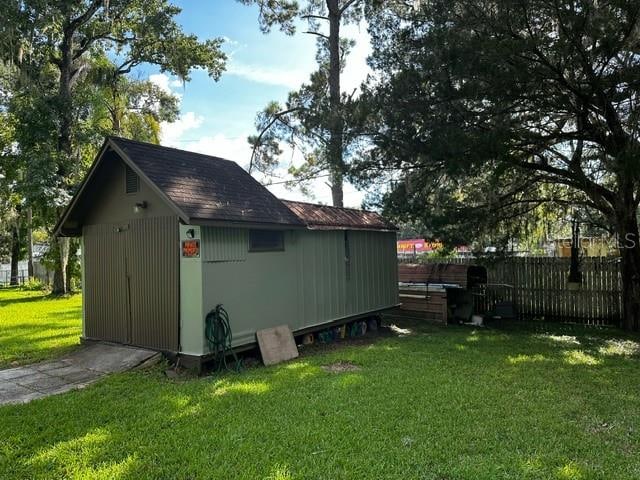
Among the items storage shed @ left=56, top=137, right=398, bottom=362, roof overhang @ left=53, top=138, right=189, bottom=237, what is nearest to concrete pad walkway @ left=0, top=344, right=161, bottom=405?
storage shed @ left=56, top=137, right=398, bottom=362

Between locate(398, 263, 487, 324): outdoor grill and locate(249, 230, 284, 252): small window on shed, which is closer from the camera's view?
locate(249, 230, 284, 252): small window on shed

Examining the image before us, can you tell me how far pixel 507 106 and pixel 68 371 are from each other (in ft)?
24.3

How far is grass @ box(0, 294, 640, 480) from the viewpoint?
10.3ft

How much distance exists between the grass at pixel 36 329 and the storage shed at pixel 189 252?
90 centimetres

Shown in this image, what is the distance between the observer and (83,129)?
15148 millimetres

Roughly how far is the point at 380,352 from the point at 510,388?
2416 mm

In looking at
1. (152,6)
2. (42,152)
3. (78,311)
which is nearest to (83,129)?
(42,152)

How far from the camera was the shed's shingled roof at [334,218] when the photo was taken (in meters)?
7.89

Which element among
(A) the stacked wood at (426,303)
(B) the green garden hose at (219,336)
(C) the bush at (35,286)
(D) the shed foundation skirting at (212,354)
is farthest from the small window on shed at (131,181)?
(C) the bush at (35,286)

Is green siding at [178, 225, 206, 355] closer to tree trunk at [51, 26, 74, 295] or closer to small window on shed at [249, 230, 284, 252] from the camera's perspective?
small window on shed at [249, 230, 284, 252]

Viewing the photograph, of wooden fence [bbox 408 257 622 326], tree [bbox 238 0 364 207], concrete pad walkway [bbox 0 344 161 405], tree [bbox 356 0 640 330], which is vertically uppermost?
tree [bbox 238 0 364 207]

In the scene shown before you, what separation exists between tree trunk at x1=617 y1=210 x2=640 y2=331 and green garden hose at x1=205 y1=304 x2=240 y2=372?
7.38 m

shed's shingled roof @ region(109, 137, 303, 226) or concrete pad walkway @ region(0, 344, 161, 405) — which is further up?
shed's shingled roof @ region(109, 137, 303, 226)

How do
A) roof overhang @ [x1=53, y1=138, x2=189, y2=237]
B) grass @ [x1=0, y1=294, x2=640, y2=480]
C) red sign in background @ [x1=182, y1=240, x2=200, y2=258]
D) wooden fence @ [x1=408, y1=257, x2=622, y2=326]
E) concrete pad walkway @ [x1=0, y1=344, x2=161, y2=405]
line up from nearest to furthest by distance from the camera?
1. grass @ [x1=0, y1=294, x2=640, y2=480]
2. concrete pad walkway @ [x1=0, y1=344, x2=161, y2=405]
3. roof overhang @ [x1=53, y1=138, x2=189, y2=237]
4. red sign in background @ [x1=182, y1=240, x2=200, y2=258]
5. wooden fence @ [x1=408, y1=257, x2=622, y2=326]
